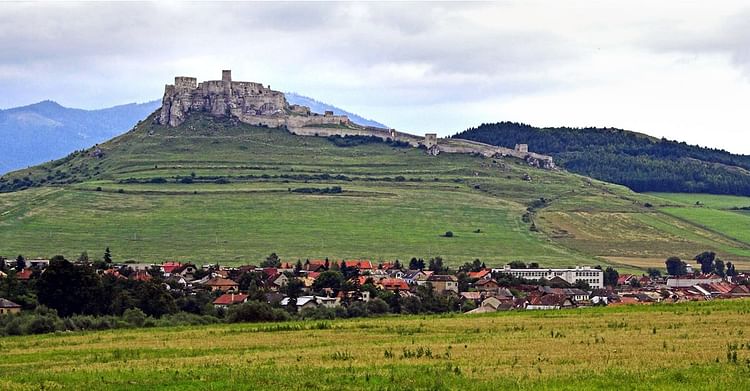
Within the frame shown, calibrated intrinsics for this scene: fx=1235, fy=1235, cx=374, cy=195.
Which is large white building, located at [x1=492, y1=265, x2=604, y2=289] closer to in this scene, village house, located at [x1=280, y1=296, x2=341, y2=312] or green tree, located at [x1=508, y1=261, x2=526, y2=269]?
green tree, located at [x1=508, y1=261, x2=526, y2=269]

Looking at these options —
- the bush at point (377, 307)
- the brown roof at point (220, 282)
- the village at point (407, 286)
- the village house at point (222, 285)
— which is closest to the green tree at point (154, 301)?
the village at point (407, 286)

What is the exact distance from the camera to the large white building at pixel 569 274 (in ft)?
422

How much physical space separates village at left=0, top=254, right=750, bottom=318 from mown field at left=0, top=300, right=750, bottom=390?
2477 cm

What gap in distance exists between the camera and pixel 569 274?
130625 mm

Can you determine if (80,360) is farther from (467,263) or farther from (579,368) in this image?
(467,263)

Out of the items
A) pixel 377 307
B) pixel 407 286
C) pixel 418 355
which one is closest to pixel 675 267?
pixel 407 286

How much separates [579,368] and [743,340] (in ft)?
26.1

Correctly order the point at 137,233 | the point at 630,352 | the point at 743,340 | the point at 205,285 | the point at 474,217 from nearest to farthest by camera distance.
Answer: the point at 630,352 < the point at 743,340 < the point at 205,285 < the point at 137,233 < the point at 474,217

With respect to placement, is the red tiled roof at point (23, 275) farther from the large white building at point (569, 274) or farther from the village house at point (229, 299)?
the large white building at point (569, 274)

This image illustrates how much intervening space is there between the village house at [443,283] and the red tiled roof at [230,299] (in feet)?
76.6

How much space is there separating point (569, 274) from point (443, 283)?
2290 cm

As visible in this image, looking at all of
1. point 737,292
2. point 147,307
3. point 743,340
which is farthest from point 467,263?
point 743,340

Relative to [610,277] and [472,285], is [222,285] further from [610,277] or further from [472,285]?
[610,277]

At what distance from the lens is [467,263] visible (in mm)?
139750
